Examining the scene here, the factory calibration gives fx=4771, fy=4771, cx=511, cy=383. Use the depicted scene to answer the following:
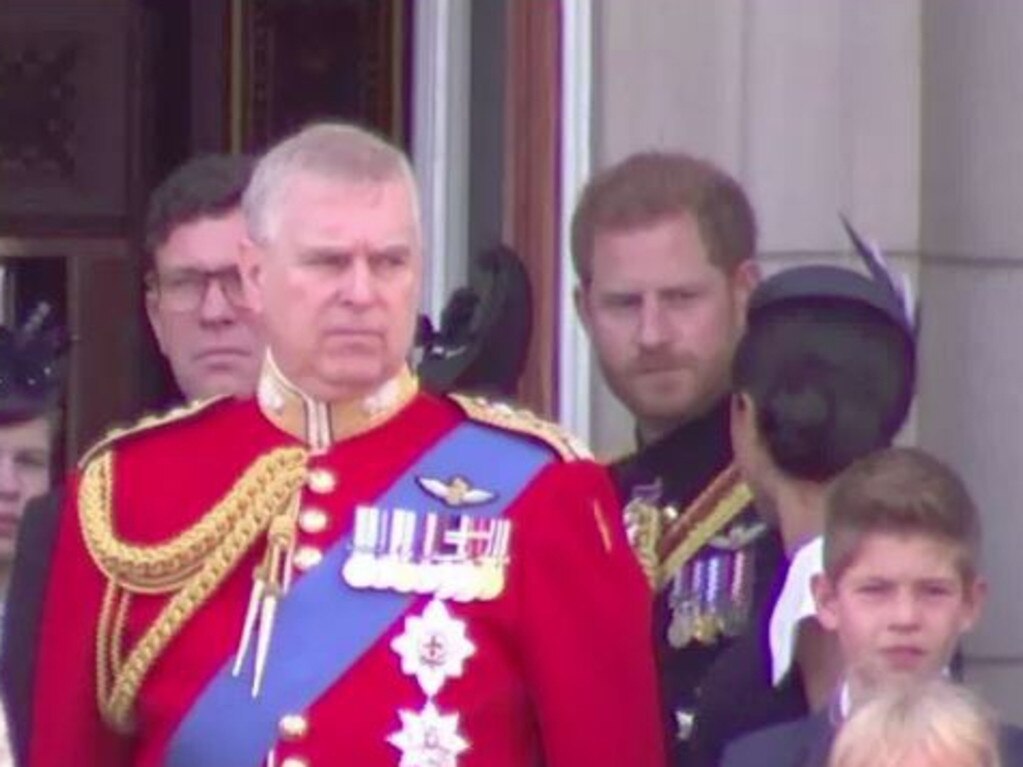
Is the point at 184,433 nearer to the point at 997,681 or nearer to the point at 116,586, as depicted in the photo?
the point at 116,586

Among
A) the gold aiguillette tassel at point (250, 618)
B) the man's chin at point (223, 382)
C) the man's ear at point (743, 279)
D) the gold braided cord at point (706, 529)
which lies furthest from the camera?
the man's ear at point (743, 279)

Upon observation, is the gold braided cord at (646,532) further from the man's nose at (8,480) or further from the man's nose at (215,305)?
the man's nose at (8,480)

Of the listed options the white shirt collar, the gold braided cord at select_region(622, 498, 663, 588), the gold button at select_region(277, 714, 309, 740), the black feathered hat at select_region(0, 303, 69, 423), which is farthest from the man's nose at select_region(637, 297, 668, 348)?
the gold button at select_region(277, 714, 309, 740)

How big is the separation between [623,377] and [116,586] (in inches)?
39.9

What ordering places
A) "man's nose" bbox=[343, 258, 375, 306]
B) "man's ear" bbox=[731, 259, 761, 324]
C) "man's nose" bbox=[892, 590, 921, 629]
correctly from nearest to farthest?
"man's nose" bbox=[343, 258, 375, 306]
"man's nose" bbox=[892, 590, 921, 629]
"man's ear" bbox=[731, 259, 761, 324]

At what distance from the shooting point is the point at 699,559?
6125 millimetres

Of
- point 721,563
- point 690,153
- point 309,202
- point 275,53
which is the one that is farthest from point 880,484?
point 275,53

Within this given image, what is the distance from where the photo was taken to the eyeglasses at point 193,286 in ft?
20.1

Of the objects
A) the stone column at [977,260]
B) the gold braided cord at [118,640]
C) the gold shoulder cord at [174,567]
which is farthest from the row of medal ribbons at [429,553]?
the stone column at [977,260]

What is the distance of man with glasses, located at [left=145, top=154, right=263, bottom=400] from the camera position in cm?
607

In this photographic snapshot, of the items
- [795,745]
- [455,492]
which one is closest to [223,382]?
[455,492]

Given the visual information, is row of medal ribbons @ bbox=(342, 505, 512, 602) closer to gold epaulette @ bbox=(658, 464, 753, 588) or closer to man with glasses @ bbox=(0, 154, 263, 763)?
man with glasses @ bbox=(0, 154, 263, 763)

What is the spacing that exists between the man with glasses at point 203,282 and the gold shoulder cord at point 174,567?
49 cm

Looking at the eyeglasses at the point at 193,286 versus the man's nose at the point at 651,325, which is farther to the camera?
the man's nose at the point at 651,325
